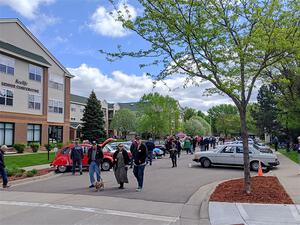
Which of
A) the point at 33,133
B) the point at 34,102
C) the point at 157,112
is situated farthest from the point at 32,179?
the point at 157,112

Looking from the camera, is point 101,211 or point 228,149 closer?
point 101,211

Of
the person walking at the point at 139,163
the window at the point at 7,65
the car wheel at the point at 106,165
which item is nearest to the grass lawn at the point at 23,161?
the car wheel at the point at 106,165

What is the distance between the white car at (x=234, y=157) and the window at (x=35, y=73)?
24.4 m

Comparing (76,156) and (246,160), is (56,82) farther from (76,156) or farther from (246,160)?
(246,160)

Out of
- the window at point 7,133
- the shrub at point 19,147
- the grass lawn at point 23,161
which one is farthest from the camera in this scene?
the window at point 7,133

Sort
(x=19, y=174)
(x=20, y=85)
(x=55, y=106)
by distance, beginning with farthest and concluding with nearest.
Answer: (x=55, y=106) → (x=20, y=85) → (x=19, y=174)

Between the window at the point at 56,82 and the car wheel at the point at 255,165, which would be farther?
the window at the point at 56,82

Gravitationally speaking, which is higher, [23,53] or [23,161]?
[23,53]

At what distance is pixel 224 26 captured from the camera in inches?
424

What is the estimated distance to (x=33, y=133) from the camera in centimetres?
3972

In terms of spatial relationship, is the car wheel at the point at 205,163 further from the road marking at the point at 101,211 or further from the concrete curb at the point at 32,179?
the road marking at the point at 101,211

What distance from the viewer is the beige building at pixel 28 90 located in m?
35.6

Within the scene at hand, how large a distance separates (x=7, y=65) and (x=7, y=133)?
6487 millimetres

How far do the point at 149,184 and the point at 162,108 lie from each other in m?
51.8
